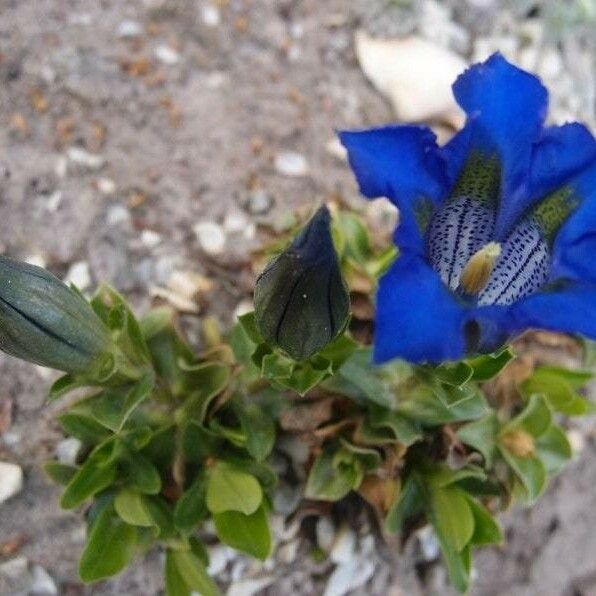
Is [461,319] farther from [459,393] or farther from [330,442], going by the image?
[330,442]

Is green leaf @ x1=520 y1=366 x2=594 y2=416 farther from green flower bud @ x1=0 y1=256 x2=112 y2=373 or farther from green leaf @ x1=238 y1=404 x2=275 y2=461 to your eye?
green flower bud @ x1=0 y1=256 x2=112 y2=373

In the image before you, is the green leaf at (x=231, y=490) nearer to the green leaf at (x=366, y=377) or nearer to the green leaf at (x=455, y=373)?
the green leaf at (x=366, y=377)

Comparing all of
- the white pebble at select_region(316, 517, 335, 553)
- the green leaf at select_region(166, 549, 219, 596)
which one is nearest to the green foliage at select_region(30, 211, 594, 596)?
the green leaf at select_region(166, 549, 219, 596)

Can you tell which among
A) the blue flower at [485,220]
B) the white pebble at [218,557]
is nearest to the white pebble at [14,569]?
the white pebble at [218,557]

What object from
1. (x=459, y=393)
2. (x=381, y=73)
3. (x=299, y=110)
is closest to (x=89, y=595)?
(x=459, y=393)

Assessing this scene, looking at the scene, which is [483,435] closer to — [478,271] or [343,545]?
[343,545]

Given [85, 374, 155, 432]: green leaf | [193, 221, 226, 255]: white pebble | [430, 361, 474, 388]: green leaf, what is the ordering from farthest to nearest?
[193, 221, 226, 255]: white pebble → [85, 374, 155, 432]: green leaf → [430, 361, 474, 388]: green leaf

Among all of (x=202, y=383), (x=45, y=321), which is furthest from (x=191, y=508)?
(x=45, y=321)
